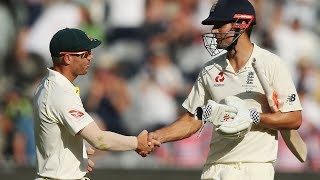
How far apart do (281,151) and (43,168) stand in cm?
610

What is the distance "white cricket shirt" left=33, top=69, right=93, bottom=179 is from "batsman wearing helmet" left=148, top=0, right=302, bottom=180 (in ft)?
2.67

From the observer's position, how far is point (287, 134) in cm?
682

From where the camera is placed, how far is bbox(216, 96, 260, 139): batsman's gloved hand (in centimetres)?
626

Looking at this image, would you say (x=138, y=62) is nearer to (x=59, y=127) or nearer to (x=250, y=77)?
(x=250, y=77)

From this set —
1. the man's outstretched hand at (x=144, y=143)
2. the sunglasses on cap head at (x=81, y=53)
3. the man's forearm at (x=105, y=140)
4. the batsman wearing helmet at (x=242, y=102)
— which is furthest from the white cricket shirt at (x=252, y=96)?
the sunglasses on cap head at (x=81, y=53)

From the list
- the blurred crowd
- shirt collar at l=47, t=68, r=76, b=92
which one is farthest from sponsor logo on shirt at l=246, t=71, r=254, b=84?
the blurred crowd

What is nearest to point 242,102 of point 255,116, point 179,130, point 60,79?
point 255,116

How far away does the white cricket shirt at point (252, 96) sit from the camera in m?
6.50

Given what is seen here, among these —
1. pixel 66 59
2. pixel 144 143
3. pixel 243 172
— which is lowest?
pixel 243 172

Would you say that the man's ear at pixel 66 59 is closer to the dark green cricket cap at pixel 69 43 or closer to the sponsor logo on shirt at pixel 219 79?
the dark green cricket cap at pixel 69 43

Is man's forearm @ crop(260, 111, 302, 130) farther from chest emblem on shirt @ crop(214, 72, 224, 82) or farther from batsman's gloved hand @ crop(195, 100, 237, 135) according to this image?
chest emblem on shirt @ crop(214, 72, 224, 82)

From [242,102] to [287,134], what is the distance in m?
0.57

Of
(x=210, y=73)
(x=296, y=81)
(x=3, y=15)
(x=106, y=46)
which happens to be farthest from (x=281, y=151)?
Answer: (x=210, y=73)

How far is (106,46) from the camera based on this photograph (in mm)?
12672
